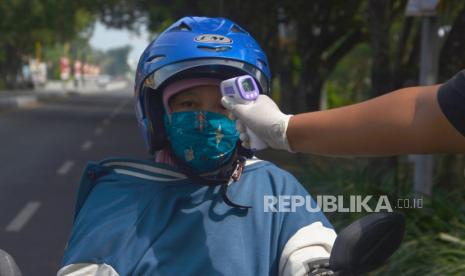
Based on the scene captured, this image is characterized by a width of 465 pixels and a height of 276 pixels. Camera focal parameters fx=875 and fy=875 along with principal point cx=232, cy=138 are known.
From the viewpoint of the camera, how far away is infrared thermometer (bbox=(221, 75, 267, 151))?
1834 millimetres

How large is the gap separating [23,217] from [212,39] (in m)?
8.27

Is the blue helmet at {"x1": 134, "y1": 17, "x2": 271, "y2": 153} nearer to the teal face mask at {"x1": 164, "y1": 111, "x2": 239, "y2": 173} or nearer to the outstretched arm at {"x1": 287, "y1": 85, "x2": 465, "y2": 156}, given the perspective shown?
the teal face mask at {"x1": 164, "y1": 111, "x2": 239, "y2": 173}

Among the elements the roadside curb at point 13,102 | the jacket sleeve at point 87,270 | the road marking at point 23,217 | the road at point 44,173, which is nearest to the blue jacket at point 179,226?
the jacket sleeve at point 87,270

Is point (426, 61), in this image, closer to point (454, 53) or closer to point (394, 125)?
point (454, 53)

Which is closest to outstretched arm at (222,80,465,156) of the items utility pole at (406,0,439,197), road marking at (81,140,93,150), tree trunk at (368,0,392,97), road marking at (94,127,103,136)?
utility pole at (406,0,439,197)

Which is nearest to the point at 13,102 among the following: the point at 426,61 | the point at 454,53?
the point at 454,53

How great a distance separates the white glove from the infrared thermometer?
0.01m

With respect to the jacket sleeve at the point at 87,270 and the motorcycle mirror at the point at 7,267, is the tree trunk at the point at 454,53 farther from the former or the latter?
the motorcycle mirror at the point at 7,267

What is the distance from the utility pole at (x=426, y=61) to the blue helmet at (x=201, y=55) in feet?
17.1

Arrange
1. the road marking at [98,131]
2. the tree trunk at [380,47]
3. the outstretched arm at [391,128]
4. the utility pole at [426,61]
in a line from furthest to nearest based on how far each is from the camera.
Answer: the road marking at [98,131] < the tree trunk at [380,47] < the utility pole at [426,61] < the outstretched arm at [391,128]

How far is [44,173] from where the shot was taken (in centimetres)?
1466

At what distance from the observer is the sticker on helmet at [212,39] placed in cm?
240

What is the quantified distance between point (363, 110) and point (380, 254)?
37cm

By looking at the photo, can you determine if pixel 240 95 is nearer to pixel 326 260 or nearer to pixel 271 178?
pixel 326 260
